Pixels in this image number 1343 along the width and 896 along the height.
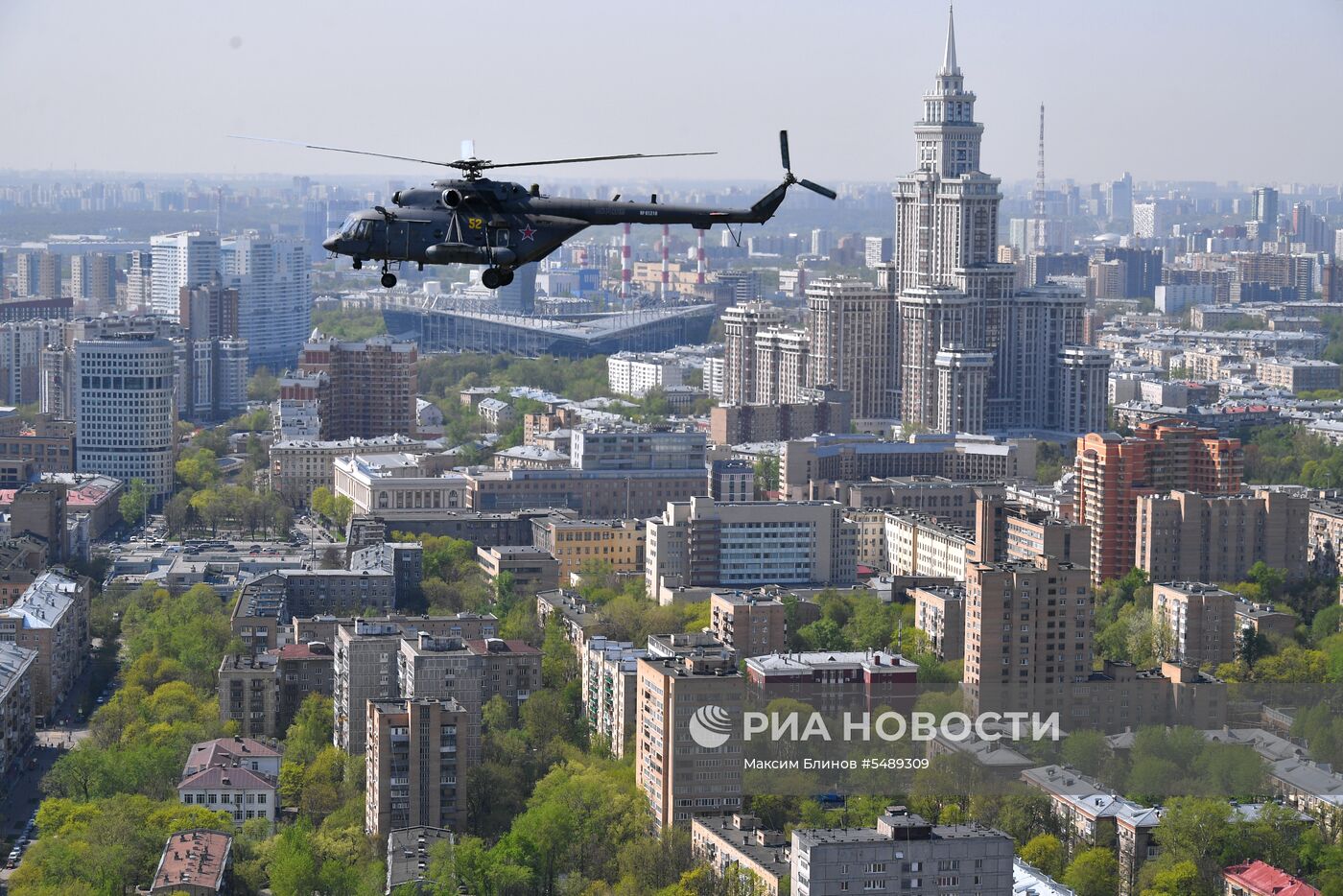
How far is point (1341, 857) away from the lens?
1734 centimetres

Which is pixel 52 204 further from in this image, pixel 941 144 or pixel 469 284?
pixel 941 144

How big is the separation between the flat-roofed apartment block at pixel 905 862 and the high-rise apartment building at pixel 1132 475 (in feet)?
38.2

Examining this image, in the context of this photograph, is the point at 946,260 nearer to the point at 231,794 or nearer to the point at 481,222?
the point at 231,794

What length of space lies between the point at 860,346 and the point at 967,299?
78.6 inches

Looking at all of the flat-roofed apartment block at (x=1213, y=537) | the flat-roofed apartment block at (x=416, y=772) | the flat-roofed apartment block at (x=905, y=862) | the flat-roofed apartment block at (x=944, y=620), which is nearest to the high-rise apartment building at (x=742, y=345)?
the flat-roofed apartment block at (x=1213, y=537)

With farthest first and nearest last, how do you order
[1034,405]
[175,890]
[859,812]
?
1. [1034,405]
2. [859,812]
3. [175,890]

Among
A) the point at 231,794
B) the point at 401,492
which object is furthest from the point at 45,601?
the point at 401,492

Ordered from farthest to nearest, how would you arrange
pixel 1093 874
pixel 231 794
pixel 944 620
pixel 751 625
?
pixel 751 625
pixel 944 620
pixel 231 794
pixel 1093 874

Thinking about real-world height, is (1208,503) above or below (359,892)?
above

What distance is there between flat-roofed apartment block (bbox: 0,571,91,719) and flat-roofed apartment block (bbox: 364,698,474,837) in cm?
480

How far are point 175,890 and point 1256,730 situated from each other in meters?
8.40

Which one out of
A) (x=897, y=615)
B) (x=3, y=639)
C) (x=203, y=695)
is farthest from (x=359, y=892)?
(x=897, y=615)

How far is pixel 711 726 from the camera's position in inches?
736

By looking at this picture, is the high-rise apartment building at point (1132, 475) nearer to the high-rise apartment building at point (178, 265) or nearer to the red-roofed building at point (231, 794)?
the red-roofed building at point (231, 794)
